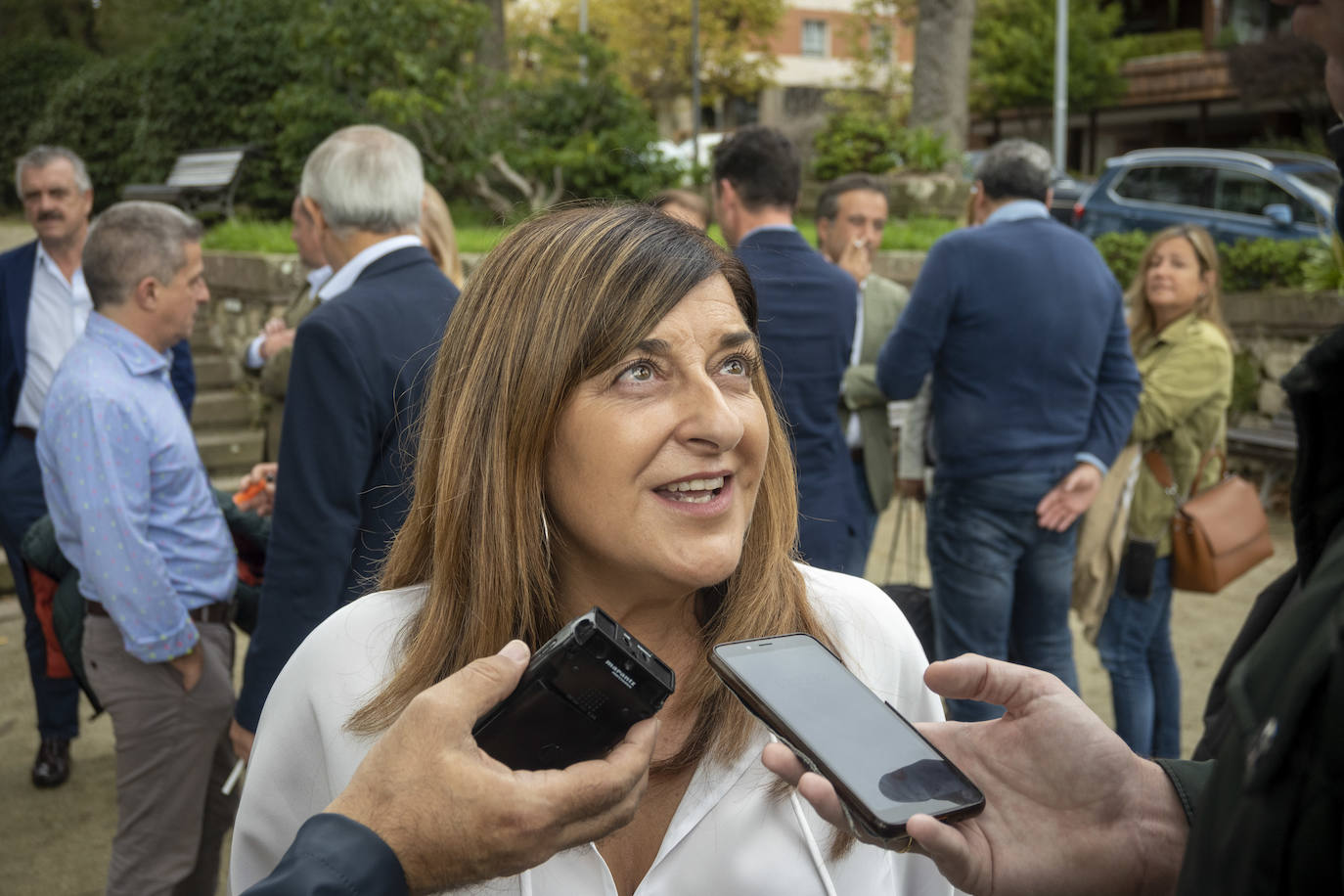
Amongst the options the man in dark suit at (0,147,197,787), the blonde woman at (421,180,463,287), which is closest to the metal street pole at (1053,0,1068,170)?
the blonde woman at (421,180,463,287)

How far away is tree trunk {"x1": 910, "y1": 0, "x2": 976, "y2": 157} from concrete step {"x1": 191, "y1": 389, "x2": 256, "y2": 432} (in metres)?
9.26

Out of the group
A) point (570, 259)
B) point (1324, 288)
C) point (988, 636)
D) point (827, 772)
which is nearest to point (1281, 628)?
point (827, 772)

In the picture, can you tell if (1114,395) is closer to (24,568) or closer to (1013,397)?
(1013,397)

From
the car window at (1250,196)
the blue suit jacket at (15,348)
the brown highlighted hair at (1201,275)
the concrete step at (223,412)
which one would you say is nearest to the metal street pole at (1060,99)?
the car window at (1250,196)

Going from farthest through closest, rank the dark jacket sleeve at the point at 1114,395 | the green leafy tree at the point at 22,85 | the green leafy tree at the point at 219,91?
the green leafy tree at the point at 22,85
the green leafy tree at the point at 219,91
the dark jacket sleeve at the point at 1114,395

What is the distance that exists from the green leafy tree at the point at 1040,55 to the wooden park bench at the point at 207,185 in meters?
23.0

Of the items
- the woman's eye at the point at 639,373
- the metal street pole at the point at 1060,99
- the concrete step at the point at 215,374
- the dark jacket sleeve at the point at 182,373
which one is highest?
the metal street pole at the point at 1060,99

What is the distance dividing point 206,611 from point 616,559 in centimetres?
214

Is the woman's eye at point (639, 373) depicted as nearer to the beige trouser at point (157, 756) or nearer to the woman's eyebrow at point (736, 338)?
the woman's eyebrow at point (736, 338)

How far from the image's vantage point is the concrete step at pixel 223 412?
954 centimetres

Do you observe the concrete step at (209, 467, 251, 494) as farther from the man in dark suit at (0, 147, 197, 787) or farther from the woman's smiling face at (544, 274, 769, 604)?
the woman's smiling face at (544, 274, 769, 604)

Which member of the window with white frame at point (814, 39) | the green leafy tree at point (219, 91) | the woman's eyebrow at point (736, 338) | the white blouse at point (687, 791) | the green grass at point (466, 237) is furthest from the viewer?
the window with white frame at point (814, 39)

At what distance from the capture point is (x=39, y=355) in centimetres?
529

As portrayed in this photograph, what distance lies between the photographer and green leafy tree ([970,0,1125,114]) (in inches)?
1209
